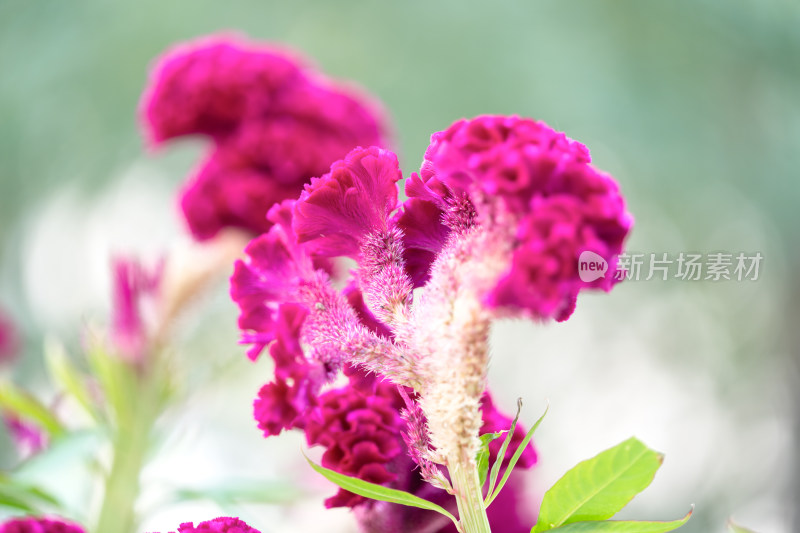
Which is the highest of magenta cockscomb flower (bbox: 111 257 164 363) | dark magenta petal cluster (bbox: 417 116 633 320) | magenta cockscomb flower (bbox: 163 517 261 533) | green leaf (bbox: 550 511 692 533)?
magenta cockscomb flower (bbox: 111 257 164 363)

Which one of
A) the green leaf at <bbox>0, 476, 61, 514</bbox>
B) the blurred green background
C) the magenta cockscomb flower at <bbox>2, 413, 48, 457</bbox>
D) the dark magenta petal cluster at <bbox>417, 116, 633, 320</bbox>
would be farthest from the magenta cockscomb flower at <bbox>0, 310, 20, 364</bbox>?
the dark magenta petal cluster at <bbox>417, 116, 633, 320</bbox>

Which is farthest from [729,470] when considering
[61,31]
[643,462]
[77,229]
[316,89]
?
[61,31]

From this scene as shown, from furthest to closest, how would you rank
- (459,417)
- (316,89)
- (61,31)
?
(61,31), (316,89), (459,417)

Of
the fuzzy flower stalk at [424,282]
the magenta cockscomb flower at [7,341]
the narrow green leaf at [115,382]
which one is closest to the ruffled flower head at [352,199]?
the fuzzy flower stalk at [424,282]

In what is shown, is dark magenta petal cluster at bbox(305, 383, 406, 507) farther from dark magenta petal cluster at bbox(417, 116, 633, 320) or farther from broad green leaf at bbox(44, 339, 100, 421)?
broad green leaf at bbox(44, 339, 100, 421)

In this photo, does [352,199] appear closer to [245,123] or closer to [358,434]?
[358,434]

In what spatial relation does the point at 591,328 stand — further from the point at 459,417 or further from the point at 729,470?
the point at 459,417

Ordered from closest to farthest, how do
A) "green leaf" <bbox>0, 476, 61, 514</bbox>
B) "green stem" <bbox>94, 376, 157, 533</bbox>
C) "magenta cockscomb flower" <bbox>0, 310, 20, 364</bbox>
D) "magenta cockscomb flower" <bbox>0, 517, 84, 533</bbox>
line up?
1. "magenta cockscomb flower" <bbox>0, 517, 84, 533</bbox>
2. "green leaf" <bbox>0, 476, 61, 514</bbox>
3. "green stem" <bbox>94, 376, 157, 533</bbox>
4. "magenta cockscomb flower" <bbox>0, 310, 20, 364</bbox>

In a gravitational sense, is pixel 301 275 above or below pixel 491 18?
below
